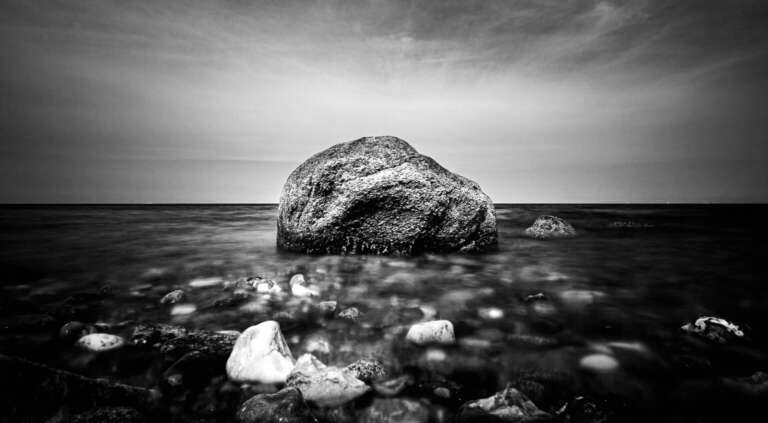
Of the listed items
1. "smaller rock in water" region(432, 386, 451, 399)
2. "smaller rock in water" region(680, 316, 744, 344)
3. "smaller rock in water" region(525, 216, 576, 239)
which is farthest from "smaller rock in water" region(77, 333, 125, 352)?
"smaller rock in water" region(525, 216, 576, 239)

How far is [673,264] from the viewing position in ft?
20.5

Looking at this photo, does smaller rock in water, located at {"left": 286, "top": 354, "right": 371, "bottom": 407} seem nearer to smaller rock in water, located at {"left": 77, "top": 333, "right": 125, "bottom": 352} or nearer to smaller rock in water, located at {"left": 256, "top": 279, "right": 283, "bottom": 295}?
smaller rock in water, located at {"left": 77, "top": 333, "right": 125, "bottom": 352}

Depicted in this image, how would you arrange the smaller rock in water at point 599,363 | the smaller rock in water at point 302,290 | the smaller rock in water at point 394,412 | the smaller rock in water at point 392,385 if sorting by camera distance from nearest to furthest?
1. the smaller rock in water at point 394,412
2. the smaller rock in water at point 392,385
3. the smaller rock in water at point 599,363
4. the smaller rock in water at point 302,290

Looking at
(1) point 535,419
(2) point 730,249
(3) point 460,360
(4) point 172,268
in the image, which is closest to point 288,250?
(4) point 172,268

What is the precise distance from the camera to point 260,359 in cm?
216

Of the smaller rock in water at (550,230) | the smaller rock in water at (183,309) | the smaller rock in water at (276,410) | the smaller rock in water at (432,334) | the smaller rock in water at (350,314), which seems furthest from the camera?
the smaller rock in water at (550,230)

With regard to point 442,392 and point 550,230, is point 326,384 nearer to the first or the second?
point 442,392

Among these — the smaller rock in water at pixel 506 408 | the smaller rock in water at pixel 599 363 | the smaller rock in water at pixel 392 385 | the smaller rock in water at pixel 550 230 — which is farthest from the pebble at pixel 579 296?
the smaller rock in water at pixel 550 230

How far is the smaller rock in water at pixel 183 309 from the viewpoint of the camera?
339 centimetres

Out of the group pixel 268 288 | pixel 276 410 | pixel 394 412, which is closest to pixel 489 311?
pixel 394 412

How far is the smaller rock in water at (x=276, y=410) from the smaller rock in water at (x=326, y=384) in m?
0.19

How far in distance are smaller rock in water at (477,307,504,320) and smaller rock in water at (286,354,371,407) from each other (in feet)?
→ 5.83

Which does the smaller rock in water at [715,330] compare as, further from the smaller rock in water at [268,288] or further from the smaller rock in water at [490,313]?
the smaller rock in water at [268,288]

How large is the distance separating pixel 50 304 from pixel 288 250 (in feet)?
12.7
